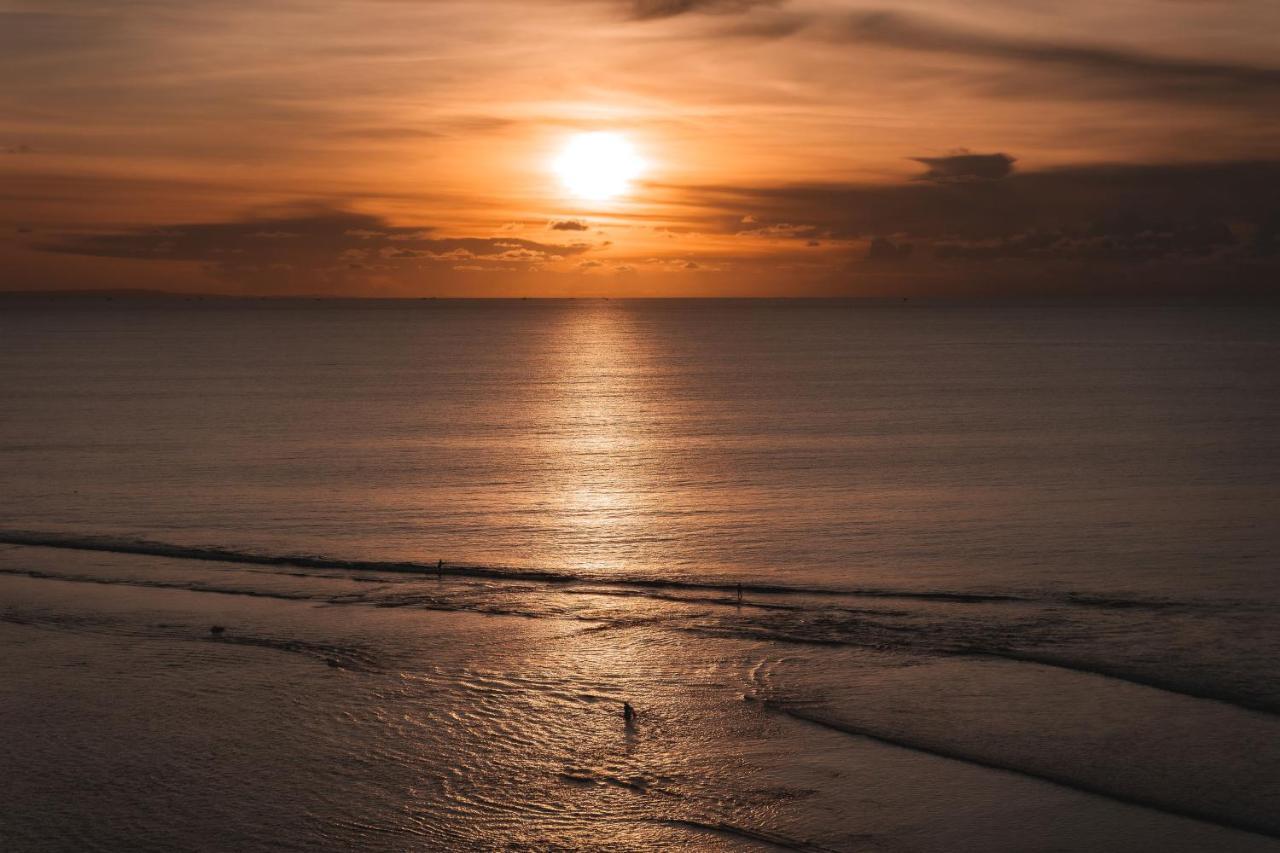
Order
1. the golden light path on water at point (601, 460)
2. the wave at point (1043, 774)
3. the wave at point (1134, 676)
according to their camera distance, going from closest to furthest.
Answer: the wave at point (1043, 774)
the wave at point (1134, 676)
the golden light path on water at point (601, 460)

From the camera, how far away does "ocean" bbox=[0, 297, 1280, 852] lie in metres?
15.9

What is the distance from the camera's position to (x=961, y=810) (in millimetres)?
15797

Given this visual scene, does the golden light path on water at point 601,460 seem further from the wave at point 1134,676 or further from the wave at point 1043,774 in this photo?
the wave at point 1043,774

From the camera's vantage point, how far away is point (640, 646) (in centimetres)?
2303

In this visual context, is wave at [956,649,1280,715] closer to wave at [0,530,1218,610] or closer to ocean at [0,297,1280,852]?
ocean at [0,297,1280,852]

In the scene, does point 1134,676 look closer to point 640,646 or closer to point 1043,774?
point 1043,774

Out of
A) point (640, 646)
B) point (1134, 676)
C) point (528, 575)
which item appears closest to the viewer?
point (1134, 676)

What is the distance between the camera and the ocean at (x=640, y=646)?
52.0ft

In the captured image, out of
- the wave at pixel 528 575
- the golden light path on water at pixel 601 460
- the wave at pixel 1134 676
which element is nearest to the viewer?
the wave at pixel 1134 676

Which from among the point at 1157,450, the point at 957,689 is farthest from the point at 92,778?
the point at 1157,450

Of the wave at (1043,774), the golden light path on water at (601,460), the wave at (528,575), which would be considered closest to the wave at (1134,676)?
the wave at (528,575)

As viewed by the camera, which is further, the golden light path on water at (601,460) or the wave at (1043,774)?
the golden light path on water at (601,460)

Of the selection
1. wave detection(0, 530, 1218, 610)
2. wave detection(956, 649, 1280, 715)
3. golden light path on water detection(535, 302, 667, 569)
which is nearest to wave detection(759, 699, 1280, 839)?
wave detection(956, 649, 1280, 715)

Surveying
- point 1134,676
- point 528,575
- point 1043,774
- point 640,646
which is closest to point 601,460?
point 528,575
